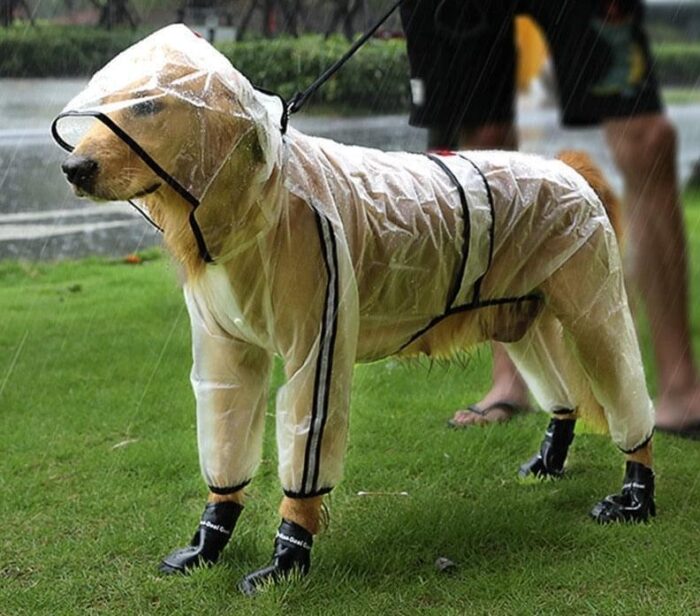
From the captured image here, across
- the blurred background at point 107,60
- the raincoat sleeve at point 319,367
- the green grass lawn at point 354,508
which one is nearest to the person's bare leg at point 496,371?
the green grass lawn at point 354,508

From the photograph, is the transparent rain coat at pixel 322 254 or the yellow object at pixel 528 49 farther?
the yellow object at pixel 528 49

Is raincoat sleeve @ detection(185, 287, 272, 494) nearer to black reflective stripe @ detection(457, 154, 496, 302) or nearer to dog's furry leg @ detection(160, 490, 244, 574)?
dog's furry leg @ detection(160, 490, 244, 574)

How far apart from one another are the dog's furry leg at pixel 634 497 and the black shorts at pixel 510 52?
1.30 meters

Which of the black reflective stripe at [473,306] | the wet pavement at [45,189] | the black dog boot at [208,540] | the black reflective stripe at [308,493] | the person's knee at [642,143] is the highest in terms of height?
the person's knee at [642,143]

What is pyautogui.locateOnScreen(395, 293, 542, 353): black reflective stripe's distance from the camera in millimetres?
3127

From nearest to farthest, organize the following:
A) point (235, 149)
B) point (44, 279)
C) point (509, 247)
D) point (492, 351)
Answer: point (235, 149)
point (509, 247)
point (492, 351)
point (44, 279)

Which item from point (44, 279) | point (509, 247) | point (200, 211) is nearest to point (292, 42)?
point (44, 279)

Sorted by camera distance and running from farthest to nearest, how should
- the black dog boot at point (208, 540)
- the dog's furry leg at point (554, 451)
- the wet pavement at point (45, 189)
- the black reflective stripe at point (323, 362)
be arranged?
the wet pavement at point (45, 189) → the dog's furry leg at point (554, 451) → the black dog boot at point (208, 540) → the black reflective stripe at point (323, 362)

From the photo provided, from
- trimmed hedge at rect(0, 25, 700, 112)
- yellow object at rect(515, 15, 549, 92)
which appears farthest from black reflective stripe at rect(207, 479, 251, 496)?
trimmed hedge at rect(0, 25, 700, 112)

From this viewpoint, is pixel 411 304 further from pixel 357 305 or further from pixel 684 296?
pixel 684 296

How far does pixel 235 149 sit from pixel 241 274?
1.11ft

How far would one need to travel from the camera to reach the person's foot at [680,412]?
4.09 metres

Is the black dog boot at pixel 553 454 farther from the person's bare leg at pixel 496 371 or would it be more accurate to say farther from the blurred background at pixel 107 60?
the blurred background at pixel 107 60

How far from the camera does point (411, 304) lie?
9.85ft
